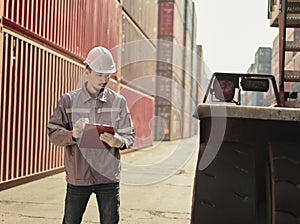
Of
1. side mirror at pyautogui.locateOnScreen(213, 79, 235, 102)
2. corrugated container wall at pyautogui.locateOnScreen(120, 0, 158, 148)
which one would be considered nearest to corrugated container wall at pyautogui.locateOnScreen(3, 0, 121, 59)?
corrugated container wall at pyautogui.locateOnScreen(120, 0, 158, 148)

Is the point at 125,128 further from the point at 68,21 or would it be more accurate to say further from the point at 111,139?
the point at 68,21

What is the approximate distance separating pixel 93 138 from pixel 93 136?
0.7 inches

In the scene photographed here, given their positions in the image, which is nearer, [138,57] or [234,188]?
[234,188]

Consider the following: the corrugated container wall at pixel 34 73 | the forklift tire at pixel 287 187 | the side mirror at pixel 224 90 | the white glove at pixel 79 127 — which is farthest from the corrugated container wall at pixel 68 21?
the forklift tire at pixel 287 187

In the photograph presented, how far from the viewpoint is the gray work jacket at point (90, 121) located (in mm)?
3145

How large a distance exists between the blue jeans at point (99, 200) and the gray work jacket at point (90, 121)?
0.06 m

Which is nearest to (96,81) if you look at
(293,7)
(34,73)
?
(293,7)

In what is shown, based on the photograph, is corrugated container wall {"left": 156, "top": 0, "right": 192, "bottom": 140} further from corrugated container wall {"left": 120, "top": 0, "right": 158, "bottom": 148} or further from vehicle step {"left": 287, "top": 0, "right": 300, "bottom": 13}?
vehicle step {"left": 287, "top": 0, "right": 300, "bottom": 13}

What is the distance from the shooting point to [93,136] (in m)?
3.05

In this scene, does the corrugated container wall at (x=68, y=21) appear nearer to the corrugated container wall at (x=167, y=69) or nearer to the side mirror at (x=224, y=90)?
the side mirror at (x=224, y=90)

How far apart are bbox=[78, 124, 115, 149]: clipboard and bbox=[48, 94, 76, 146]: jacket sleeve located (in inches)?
3.5

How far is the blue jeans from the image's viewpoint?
3203 mm

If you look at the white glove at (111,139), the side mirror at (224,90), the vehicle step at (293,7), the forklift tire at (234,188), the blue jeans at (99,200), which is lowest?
the blue jeans at (99,200)

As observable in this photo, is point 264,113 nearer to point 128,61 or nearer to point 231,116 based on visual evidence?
point 231,116
